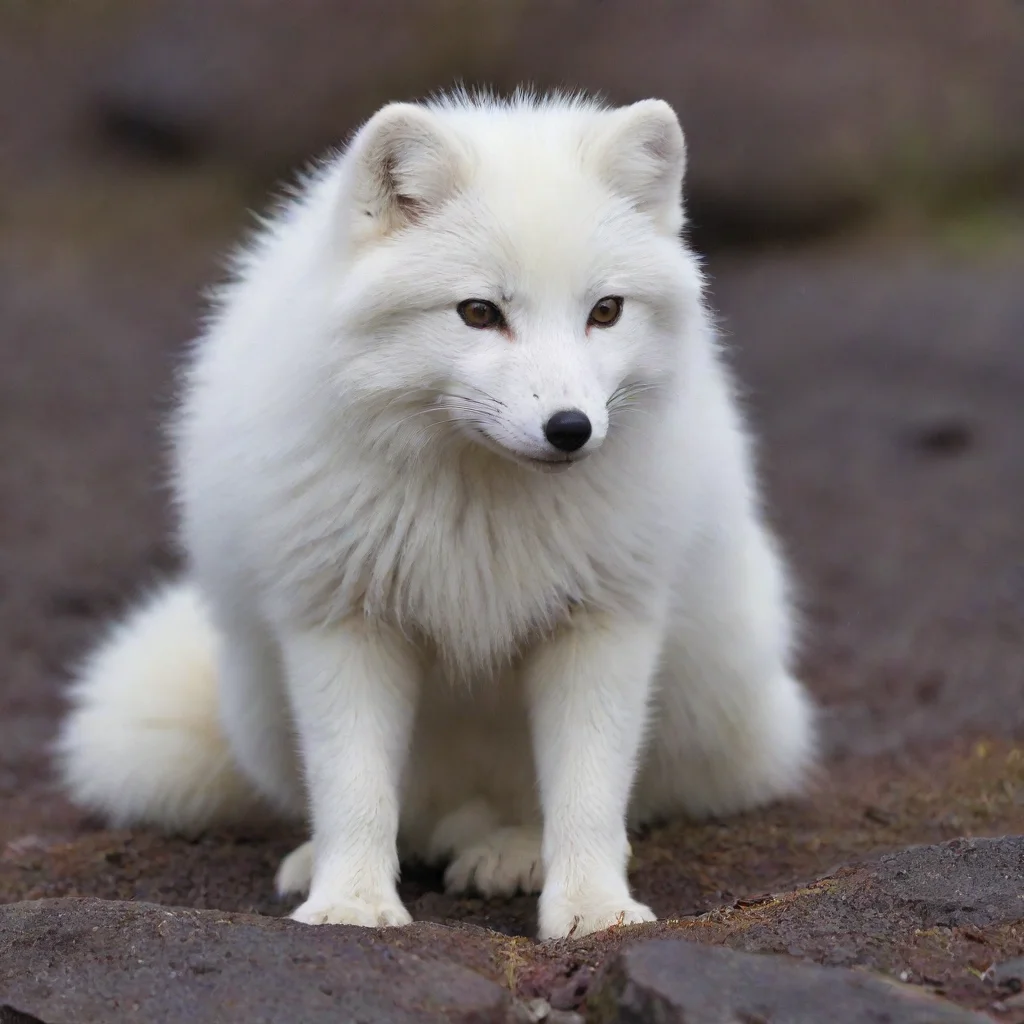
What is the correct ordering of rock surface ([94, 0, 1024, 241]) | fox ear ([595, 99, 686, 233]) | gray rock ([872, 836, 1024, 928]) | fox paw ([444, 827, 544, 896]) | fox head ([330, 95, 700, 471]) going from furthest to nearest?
rock surface ([94, 0, 1024, 241]), fox paw ([444, 827, 544, 896]), fox ear ([595, 99, 686, 233]), fox head ([330, 95, 700, 471]), gray rock ([872, 836, 1024, 928])

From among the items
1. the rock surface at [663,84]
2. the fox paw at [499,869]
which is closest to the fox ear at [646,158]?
the fox paw at [499,869]

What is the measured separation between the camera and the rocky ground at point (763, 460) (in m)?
2.82

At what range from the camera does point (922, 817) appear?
473cm

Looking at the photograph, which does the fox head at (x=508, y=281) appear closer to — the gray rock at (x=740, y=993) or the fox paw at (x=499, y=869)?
the gray rock at (x=740, y=993)

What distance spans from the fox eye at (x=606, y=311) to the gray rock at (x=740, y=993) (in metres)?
1.41

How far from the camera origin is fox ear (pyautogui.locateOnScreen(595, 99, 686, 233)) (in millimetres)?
3580

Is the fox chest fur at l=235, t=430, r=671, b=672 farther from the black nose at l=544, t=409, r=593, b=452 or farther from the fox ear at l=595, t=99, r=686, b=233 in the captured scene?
the fox ear at l=595, t=99, r=686, b=233

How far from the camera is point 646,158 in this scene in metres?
3.66

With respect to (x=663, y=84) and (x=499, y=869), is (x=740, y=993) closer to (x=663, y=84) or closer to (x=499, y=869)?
(x=499, y=869)

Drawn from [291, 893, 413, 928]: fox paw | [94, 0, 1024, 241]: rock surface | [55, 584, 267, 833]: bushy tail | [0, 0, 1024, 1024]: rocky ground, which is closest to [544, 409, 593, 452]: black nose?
[0, 0, 1024, 1024]: rocky ground

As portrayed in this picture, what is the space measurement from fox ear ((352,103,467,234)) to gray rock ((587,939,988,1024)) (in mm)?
1733

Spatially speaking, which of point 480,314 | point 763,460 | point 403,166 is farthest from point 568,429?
point 763,460

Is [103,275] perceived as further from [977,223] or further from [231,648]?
[231,648]

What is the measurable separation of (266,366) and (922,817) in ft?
8.20
